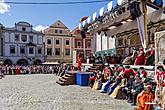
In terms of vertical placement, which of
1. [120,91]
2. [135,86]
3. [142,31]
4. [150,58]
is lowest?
[120,91]

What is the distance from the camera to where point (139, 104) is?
9.10 metres

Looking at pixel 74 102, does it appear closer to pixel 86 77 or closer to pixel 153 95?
pixel 153 95

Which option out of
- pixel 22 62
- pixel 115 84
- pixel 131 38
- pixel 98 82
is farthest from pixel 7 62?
pixel 115 84

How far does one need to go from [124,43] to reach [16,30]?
3479cm

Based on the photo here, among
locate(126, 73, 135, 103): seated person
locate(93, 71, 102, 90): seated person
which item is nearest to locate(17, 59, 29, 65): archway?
locate(93, 71, 102, 90): seated person

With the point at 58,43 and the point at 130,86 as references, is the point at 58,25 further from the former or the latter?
the point at 130,86

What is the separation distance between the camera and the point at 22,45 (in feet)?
187

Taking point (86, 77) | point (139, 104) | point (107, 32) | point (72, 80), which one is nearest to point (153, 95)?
point (139, 104)

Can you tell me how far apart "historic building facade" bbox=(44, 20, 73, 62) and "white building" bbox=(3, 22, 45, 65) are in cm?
142

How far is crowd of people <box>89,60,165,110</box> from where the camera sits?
8.73 meters

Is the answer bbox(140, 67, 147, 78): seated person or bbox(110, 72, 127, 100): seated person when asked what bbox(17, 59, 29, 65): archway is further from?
bbox(140, 67, 147, 78): seated person

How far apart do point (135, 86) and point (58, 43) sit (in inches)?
1930

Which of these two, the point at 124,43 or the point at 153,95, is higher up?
the point at 124,43

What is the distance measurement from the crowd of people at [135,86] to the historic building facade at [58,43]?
4105cm
